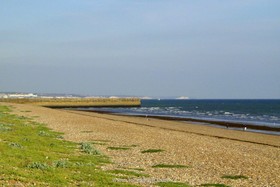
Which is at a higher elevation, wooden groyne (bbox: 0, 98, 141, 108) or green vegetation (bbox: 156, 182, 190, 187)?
wooden groyne (bbox: 0, 98, 141, 108)

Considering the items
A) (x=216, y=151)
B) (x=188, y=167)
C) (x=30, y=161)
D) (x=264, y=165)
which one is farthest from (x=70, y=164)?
(x=216, y=151)

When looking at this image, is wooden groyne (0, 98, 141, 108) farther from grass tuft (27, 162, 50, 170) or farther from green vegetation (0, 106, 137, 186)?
grass tuft (27, 162, 50, 170)

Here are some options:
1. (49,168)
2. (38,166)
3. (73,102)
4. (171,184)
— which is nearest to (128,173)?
(171,184)

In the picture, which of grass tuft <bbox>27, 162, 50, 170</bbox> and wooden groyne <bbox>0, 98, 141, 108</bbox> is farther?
wooden groyne <bbox>0, 98, 141, 108</bbox>

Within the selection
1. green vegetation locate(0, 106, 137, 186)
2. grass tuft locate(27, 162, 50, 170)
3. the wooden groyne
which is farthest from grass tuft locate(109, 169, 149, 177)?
the wooden groyne

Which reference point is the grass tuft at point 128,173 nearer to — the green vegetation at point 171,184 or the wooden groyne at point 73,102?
the green vegetation at point 171,184

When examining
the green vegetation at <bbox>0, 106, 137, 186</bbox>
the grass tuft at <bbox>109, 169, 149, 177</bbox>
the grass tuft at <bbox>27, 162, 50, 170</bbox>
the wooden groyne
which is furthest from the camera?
the wooden groyne

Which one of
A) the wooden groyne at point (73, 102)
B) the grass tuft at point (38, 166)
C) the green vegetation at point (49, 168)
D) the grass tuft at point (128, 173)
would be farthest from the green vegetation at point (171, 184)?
the wooden groyne at point (73, 102)

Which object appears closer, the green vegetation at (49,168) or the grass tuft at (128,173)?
the green vegetation at (49,168)

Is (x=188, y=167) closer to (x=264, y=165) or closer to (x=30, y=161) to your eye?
(x=264, y=165)

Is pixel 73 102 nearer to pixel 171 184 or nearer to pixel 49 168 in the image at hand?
pixel 49 168

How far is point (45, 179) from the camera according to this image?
44.4 feet

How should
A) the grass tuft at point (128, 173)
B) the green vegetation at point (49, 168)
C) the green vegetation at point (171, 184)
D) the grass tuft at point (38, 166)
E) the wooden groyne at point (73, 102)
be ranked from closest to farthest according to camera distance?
the green vegetation at point (49, 168)
the green vegetation at point (171, 184)
the grass tuft at point (38, 166)
the grass tuft at point (128, 173)
the wooden groyne at point (73, 102)

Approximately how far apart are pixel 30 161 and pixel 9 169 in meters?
2.64
